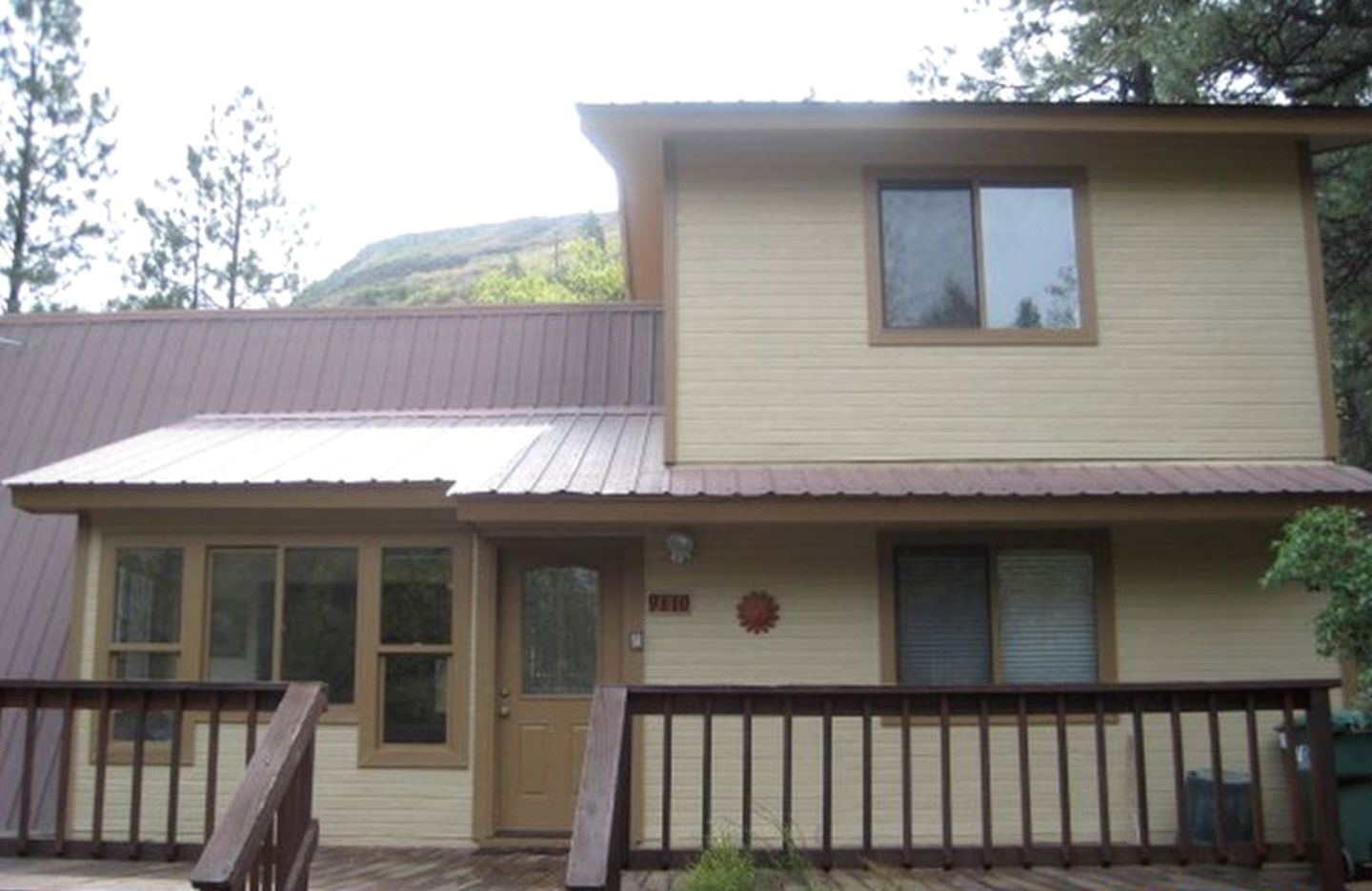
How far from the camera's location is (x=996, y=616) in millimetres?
9336

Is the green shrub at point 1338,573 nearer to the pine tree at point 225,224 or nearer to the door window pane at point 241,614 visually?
the door window pane at point 241,614

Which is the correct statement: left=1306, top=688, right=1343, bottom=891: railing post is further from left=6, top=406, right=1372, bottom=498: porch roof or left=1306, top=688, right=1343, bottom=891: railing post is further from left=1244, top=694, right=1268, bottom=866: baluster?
left=6, top=406, right=1372, bottom=498: porch roof

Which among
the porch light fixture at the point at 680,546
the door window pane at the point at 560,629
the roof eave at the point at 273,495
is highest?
the roof eave at the point at 273,495

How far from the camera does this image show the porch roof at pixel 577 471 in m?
8.67

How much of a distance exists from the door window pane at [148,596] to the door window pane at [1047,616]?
20.4 feet

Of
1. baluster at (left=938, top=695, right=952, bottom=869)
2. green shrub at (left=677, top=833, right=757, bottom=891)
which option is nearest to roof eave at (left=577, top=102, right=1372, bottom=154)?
baluster at (left=938, top=695, right=952, bottom=869)

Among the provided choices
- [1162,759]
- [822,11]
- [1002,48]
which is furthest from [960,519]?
[822,11]

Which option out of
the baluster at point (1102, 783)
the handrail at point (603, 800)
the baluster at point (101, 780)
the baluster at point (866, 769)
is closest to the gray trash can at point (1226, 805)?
the baluster at point (1102, 783)

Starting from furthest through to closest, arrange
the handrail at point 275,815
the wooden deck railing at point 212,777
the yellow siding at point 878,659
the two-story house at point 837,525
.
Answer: the two-story house at point 837,525 < the yellow siding at point 878,659 < the wooden deck railing at point 212,777 < the handrail at point 275,815

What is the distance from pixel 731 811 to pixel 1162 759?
10.2 ft

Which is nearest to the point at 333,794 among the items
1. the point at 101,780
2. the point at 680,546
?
the point at 680,546

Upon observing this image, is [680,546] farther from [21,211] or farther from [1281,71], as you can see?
[21,211]

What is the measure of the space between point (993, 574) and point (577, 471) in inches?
123

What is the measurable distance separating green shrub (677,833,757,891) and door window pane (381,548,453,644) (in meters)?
4.17
